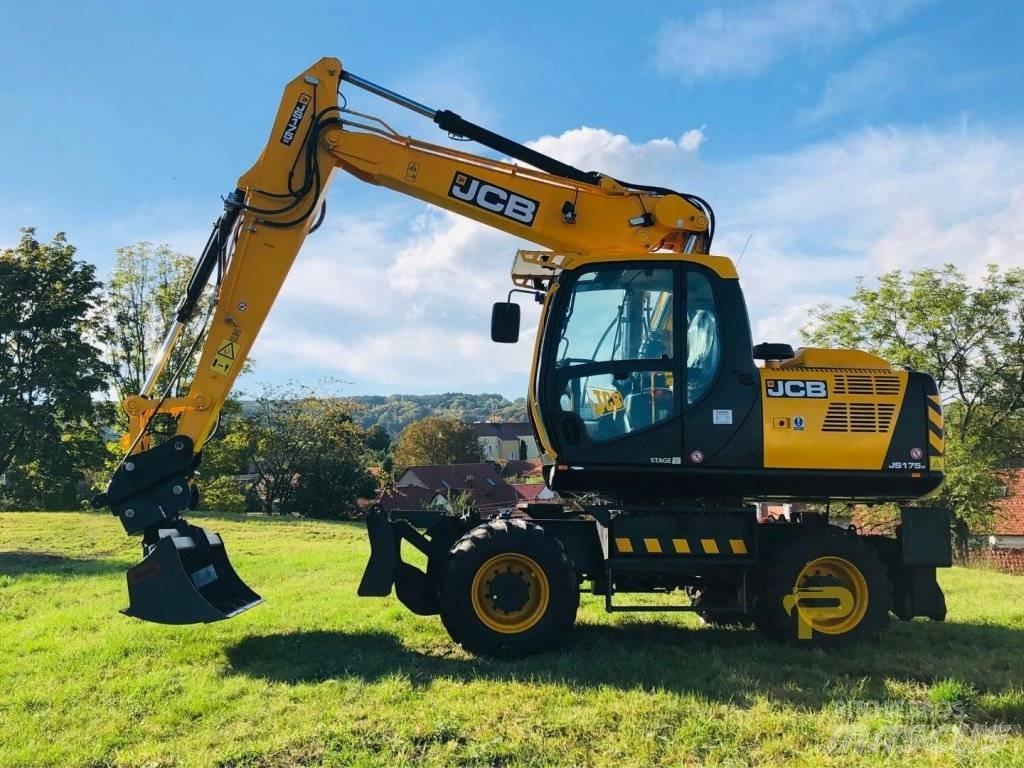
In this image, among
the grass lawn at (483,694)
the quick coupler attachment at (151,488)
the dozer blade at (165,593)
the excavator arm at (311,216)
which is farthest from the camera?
the excavator arm at (311,216)

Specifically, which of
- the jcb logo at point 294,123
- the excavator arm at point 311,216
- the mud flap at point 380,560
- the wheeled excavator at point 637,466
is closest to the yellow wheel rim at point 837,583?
the wheeled excavator at point 637,466

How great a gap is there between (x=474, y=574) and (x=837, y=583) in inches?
123

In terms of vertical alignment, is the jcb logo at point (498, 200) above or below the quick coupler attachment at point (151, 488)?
above

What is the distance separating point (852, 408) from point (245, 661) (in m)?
5.36

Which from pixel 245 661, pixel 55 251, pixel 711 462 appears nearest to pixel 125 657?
pixel 245 661

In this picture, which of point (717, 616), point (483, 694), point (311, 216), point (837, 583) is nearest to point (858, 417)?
point (837, 583)

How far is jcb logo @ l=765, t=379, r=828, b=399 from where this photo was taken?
6.60 metres

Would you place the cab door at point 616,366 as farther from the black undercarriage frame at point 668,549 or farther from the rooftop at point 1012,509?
the rooftop at point 1012,509

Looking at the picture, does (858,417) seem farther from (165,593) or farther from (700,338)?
(165,593)

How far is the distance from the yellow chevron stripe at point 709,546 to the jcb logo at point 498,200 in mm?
3277

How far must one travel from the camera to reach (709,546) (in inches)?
256

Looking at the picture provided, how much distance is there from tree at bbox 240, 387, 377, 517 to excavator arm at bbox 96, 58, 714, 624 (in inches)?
1291

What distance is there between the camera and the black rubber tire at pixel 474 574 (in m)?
6.14

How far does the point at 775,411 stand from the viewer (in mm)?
6570
